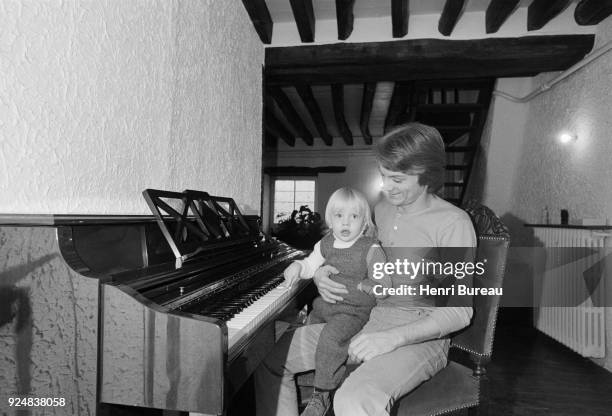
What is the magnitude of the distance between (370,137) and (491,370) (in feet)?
22.0

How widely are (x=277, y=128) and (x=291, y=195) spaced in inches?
101

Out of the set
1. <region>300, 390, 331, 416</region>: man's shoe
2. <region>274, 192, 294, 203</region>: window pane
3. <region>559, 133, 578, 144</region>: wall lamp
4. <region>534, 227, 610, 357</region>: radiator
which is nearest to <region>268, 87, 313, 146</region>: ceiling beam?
<region>274, 192, 294, 203</region>: window pane

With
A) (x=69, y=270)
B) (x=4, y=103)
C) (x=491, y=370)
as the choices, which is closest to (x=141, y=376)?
(x=69, y=270)

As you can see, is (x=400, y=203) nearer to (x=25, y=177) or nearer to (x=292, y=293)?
(x=292, y=293)

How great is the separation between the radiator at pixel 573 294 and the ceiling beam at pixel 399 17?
92.0 inches

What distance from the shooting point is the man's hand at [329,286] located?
1.68 metres

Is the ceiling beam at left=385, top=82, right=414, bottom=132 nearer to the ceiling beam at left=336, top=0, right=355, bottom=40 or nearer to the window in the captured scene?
the ceiling beam at left=336, top=0, right=355, bottom=40

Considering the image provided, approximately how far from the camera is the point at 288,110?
20.9 feet

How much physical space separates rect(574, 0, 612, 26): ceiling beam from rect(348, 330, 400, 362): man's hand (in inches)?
139

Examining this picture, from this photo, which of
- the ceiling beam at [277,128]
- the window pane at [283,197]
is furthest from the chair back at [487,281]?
the window pane at [283,197]

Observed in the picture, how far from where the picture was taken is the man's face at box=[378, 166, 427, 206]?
1.56 metres

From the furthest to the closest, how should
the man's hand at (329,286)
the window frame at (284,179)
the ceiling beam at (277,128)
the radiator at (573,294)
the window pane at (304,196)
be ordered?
the window pane at (304,196) < the window frame at (284,179) < the ceiling beam at (277,128) < the radiator at (573,294) < the man's hand at (329,286)

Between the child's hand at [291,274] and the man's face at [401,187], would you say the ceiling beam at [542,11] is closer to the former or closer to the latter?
the man's face at [401,187]

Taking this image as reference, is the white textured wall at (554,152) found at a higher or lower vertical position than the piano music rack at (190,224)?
higher
